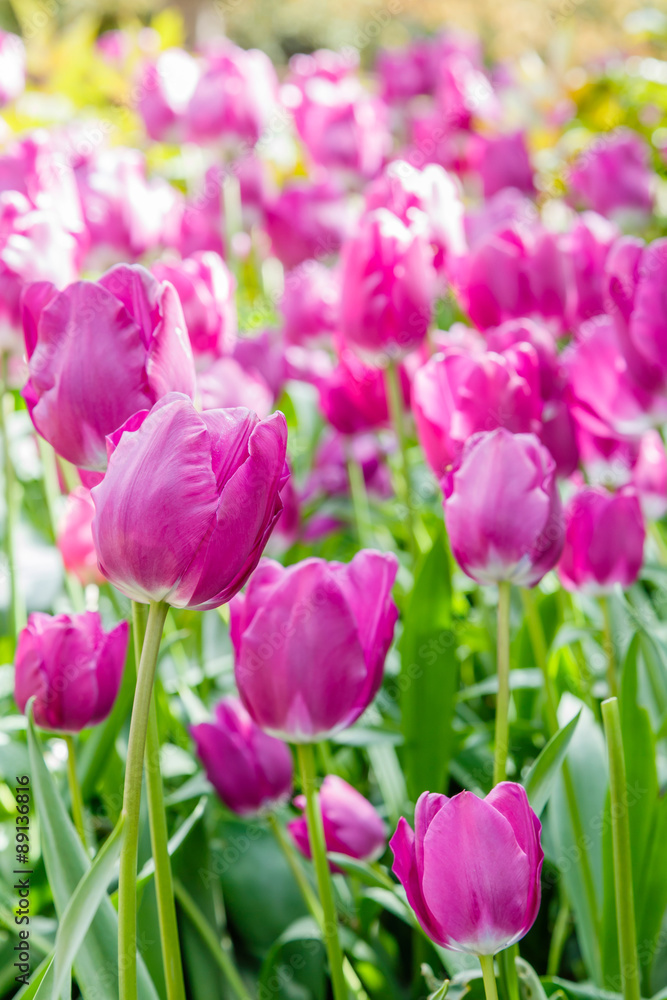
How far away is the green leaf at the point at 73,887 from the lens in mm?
617

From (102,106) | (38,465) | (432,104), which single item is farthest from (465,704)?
(102,106)

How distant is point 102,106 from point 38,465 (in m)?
2.39

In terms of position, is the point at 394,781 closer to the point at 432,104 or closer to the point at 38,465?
the point at 38,465

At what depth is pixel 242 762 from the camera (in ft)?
2.69

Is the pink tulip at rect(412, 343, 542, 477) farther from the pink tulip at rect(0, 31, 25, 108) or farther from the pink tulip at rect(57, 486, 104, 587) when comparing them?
the pink tulip at rect(0, 31, 25, 108)

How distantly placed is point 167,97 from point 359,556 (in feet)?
5.66

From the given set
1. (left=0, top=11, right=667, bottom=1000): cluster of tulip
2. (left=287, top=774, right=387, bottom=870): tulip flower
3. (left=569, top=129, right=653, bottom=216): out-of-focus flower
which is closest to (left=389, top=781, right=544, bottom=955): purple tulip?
(left=0, top=11, right=667, bottom=1000): cluster of tulip

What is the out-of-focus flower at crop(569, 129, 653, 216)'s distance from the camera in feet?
5.77

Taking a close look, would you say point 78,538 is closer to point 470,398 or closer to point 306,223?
point 470,398

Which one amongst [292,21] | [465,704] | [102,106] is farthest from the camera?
[292,21]

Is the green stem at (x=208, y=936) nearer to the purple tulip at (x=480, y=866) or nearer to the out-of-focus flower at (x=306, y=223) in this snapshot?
the purple tulip at (x=480, y=866)

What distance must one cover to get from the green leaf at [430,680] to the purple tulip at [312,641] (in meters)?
0.27

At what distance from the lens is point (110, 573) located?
0.50 meters

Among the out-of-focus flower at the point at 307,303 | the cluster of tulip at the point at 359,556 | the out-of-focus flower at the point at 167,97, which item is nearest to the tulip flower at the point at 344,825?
the cluster of tulip at the point at 359,556
